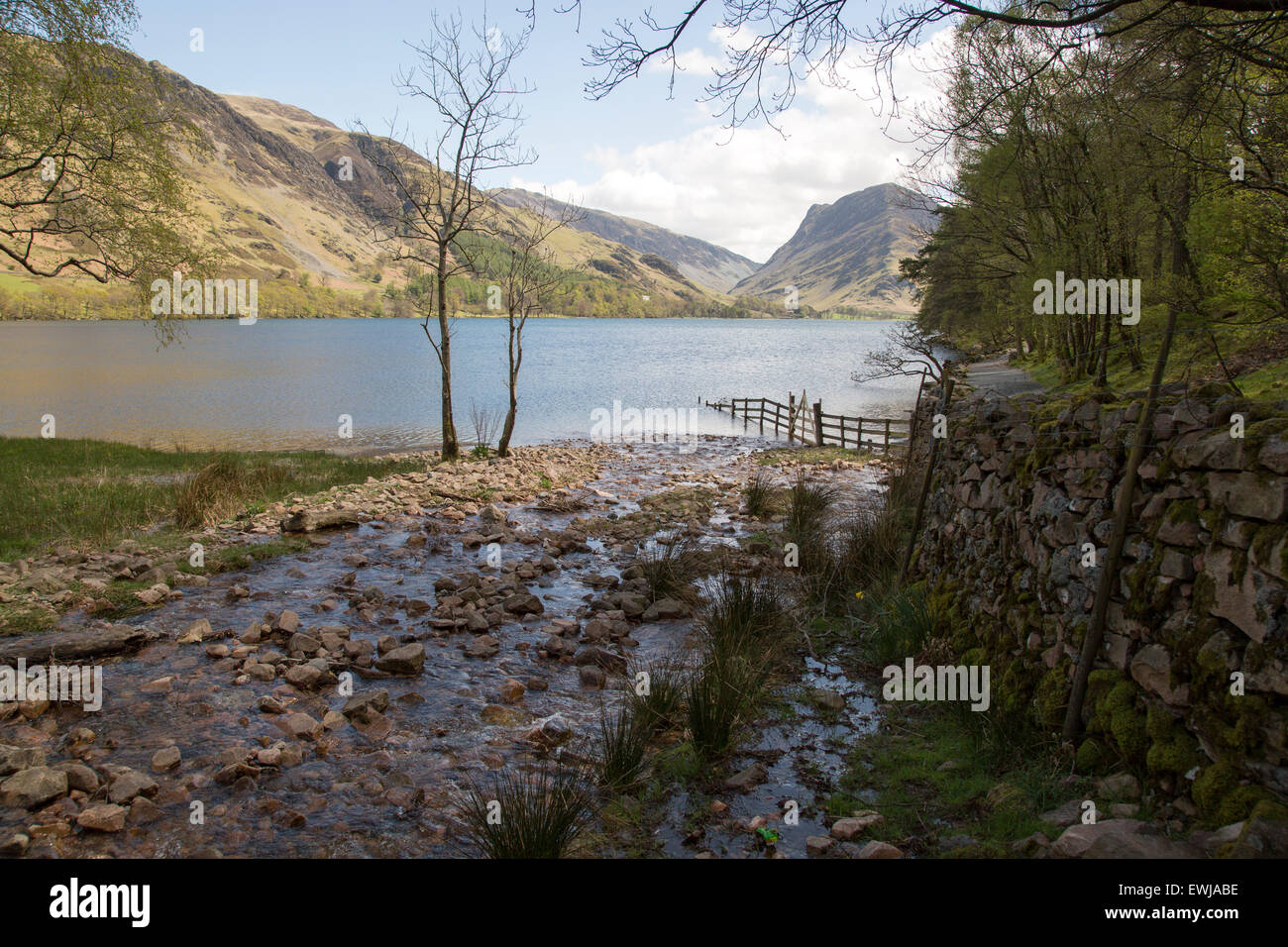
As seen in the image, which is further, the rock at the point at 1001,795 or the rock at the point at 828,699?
the rock at the point at 828,699

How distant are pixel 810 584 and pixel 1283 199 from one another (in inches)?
330

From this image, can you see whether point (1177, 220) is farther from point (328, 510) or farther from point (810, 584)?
point (328, 510)

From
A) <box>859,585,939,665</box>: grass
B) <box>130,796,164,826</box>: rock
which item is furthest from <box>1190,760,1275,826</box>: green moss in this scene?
<box>130,796,164,826</box>: rock

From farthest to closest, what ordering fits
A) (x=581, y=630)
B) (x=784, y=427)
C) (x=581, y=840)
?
(x=784, y=427)
(x=581, y=630)
(x=581, y=840)

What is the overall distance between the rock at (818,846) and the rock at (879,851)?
17cm

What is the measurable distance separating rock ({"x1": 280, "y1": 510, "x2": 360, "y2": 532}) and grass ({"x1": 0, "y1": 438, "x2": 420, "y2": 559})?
1.28 meters

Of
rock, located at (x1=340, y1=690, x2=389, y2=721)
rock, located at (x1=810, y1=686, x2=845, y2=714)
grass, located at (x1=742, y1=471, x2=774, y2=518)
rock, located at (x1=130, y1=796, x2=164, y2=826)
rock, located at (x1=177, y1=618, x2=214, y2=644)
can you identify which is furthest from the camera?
grass, located at (x1=742, y1=471, x2=774, y2=518)

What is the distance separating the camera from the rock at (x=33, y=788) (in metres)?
3.96

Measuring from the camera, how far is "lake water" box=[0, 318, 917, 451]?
29.3m

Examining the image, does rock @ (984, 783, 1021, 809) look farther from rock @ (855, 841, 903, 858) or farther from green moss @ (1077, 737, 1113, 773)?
rock @ (855, 841, 903, 858)

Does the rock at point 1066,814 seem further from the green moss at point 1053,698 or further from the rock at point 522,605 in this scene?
the rock at point 522,605

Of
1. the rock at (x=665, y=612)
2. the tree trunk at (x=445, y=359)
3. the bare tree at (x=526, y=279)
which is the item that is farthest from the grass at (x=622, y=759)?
the bare tree at (x=526, y=279)
